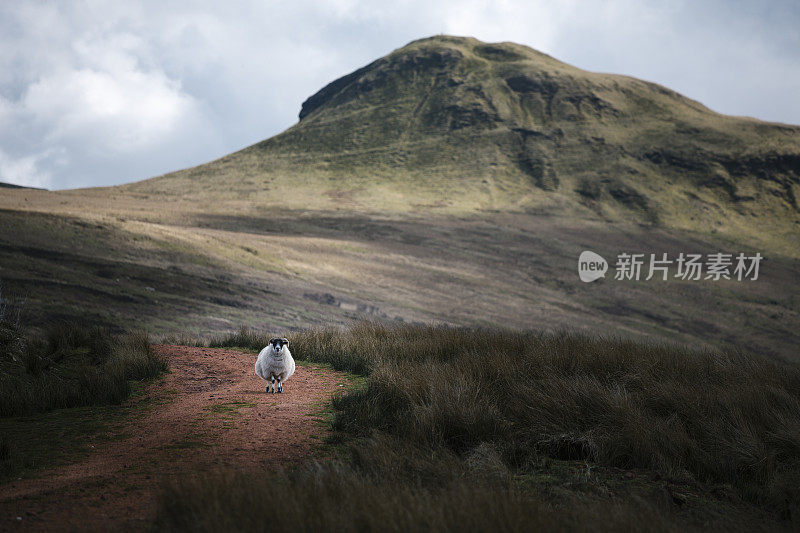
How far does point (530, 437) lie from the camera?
15.0ft

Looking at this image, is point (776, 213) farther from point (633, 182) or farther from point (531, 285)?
point (531, 285)

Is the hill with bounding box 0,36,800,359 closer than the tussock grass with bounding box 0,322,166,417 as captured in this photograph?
No

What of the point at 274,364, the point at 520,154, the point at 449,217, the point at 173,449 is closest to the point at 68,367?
the point at 274,364

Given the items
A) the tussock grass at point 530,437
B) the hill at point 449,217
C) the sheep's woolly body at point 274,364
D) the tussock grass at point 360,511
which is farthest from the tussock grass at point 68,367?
the tussock grass at point 360,511

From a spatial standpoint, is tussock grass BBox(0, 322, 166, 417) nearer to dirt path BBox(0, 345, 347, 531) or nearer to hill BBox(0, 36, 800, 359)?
dirt path BBox(0, 345, 347, 531)

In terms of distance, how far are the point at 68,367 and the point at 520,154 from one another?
75740 mm

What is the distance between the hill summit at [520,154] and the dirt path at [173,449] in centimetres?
4783

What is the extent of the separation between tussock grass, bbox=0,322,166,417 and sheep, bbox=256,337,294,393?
1.65 metres

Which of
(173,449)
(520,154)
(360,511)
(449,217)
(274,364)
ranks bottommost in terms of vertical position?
(173,449)

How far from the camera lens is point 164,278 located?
17.4 m

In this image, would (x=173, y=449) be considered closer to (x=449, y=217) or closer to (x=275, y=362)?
(x=275, y=362)

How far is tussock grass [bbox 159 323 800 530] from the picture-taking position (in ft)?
9.04

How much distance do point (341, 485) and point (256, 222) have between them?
40086 mm

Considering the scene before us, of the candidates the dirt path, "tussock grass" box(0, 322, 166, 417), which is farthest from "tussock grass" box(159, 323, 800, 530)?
"tussock grass" box(0, 322, 166, 417)
